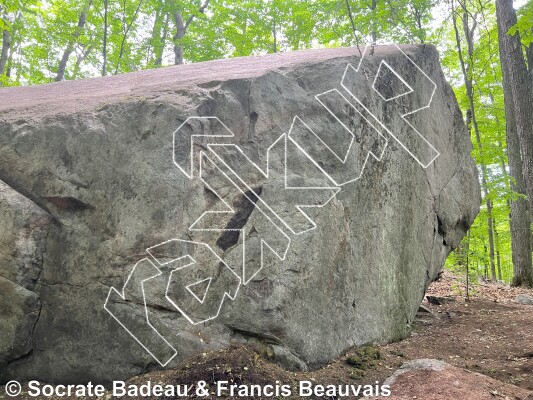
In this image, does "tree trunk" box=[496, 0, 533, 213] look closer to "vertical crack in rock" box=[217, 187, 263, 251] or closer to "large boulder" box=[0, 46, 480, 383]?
"large boulder" box=[0, 46, 480, 383]

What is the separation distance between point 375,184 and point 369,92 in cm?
101

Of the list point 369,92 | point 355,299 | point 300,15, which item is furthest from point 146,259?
point 300,15

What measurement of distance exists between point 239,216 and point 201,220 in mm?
344

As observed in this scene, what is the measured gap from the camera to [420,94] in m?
5.34

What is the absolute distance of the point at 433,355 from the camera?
4270 millimetres

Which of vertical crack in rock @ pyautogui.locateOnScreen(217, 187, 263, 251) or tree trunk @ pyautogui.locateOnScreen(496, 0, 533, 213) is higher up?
tree trunk @ pyautogui.locateOnScreen(496, 0, 533, 213)

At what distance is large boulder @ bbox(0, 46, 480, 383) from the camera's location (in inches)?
134

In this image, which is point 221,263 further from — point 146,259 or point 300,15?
point 300,15

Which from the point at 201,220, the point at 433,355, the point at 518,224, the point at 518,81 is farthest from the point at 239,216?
the point at 518,224

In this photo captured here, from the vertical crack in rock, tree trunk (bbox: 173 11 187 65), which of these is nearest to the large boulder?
the vertical crack in rock

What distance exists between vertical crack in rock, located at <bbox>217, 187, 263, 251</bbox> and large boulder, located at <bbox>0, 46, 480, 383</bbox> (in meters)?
0.01

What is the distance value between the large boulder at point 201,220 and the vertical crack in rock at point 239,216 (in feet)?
0.04

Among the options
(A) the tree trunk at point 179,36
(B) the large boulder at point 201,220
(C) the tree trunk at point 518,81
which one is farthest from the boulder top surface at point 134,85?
(A) the tree trunk at point 179,36

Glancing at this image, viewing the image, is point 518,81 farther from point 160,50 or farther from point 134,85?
point 160,50
